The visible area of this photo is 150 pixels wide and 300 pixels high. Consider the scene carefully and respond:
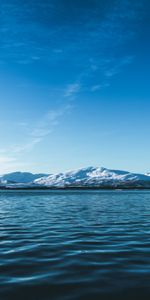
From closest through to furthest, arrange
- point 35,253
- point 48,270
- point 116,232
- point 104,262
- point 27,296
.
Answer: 1. point 27,296
2. point 48,270
3. point 104,262
4. point 35,253
5. point 116,232

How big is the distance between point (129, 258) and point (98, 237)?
701 centimetres

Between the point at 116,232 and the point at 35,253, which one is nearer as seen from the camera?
the point at 35,253

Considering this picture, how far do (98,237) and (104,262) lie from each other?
7699 mm

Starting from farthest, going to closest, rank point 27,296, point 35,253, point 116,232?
point 116,232, point 35,253, point 27,296

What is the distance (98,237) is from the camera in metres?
23.0

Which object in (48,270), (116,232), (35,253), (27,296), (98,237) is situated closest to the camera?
(27,296)

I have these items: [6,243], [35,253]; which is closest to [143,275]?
[35,253]

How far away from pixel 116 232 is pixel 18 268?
42.1ft

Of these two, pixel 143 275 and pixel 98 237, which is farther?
pixel 98 237

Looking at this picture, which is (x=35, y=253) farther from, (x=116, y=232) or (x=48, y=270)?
(x=116, y=232)

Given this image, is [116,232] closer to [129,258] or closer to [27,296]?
[129,258]

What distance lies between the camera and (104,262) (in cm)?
1540

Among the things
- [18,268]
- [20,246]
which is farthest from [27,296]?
[20,246]

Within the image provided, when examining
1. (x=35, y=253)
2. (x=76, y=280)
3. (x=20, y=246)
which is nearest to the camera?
(x=76, y=280)
